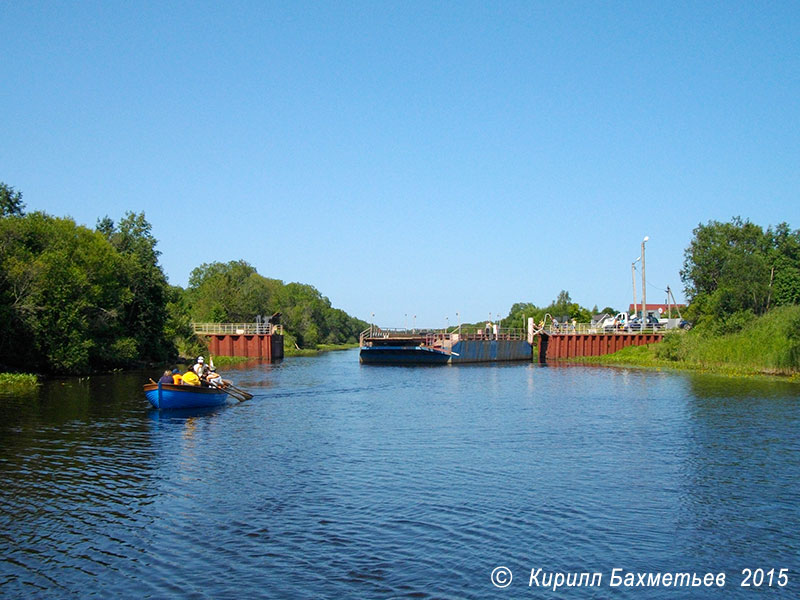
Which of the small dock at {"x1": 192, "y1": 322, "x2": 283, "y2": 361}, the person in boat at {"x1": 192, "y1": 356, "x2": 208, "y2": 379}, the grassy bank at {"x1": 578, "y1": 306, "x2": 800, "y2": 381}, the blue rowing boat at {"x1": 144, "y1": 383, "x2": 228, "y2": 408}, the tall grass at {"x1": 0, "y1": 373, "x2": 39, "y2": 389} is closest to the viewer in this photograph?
the blue rowing boat at {"x1": 144, "y1": 383, "x2": 228, "y2": 408}

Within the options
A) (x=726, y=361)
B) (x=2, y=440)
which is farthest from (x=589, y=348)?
(x=2, y=440)

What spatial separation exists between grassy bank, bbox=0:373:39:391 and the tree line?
2.56 m

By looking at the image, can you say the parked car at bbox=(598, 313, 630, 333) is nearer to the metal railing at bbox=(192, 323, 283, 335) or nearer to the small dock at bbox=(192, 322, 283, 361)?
the small dock at bbox=(192, 322, 283, 361)

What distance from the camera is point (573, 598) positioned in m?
10.7

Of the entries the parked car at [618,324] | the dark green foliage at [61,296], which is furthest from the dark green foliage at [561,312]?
the dark green foliage at [61,296]

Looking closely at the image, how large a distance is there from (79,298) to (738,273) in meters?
55.5

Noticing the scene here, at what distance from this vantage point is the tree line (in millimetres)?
41562

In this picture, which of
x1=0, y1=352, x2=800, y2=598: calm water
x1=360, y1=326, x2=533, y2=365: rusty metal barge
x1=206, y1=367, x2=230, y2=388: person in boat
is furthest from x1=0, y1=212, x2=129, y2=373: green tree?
x1=360, y1=326, x2=533, y2=365: rusty metal barge

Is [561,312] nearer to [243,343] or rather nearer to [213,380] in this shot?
[243,343]

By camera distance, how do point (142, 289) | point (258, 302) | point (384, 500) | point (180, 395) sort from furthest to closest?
1. point (258, 302)
2. point (142, 289)
3. point (180, 395)
4. point (384, 500)

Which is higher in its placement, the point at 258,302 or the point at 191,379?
the point at 258,302

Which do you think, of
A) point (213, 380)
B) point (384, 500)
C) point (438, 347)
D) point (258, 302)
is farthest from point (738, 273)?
point (258, 302)

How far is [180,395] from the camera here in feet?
100

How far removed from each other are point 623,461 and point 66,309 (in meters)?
36.1
